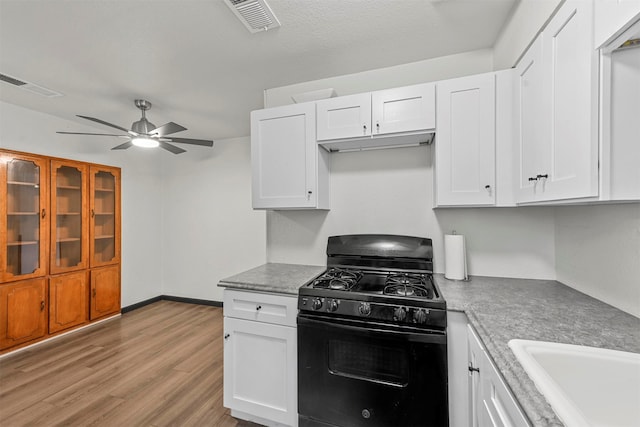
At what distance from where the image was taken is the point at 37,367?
2.60m

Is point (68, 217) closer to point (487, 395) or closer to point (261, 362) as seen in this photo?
point (261, 362)

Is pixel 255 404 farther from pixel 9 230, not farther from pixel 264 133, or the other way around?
pixel 9 230

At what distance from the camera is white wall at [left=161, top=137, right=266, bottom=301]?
4223 millimetres

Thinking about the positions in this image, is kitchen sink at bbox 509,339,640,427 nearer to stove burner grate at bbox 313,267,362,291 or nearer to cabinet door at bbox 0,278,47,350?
stove burner grate at bbox 313,267,362,291

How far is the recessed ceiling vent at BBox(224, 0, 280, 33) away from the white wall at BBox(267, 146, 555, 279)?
103 centimetres

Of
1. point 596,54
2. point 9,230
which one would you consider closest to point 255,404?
point 596,54

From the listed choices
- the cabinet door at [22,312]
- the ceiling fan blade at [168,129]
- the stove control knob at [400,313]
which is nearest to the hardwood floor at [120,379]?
the cabinet door at [22,312]

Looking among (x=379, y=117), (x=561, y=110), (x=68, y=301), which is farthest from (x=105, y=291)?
(x=561, y=110)

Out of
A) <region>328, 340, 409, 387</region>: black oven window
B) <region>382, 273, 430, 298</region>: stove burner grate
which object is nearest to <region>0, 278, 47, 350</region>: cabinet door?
<region>328, 340, 409, 387</region>: black oven window

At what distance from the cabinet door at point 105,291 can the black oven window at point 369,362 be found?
3.65m

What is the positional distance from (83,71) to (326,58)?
2.05 meters

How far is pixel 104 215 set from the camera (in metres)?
3.81

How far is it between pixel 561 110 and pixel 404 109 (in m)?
0.87

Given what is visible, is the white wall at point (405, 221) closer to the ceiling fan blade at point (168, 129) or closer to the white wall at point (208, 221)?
the ceiling fan blade at point (168, 129)
